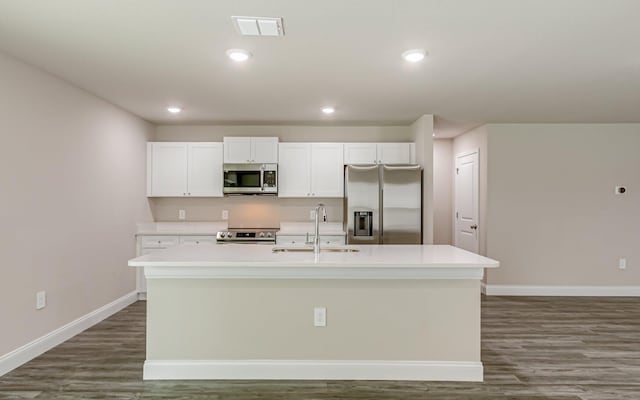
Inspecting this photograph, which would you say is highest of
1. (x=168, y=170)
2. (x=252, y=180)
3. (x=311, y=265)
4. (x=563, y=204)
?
(x=168, y=170)

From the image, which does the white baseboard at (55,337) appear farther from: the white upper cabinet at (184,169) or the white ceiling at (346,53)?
the white ceiling at (346,53)

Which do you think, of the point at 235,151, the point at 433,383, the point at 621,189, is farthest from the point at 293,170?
the point at 621,189

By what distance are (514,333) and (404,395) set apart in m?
1.88

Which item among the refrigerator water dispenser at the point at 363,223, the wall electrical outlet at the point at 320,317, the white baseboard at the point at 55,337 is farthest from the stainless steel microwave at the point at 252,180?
the wall electrical outlet at the point at 320,317

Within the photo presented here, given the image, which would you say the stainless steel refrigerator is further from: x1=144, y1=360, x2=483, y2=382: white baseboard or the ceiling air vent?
the ceiling air vent

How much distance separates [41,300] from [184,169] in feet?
8.21

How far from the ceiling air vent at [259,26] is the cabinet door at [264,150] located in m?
2.82

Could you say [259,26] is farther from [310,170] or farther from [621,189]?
[621,189]

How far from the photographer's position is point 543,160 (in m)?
5.62

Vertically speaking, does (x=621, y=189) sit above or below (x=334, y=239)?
above

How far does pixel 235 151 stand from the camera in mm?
5410

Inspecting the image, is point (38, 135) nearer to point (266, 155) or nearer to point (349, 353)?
point (266, 155)

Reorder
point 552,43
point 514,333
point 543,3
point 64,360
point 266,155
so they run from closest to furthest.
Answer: point 543,3 < point 552,43 < point 64,360 < point 514,333 < point 266,155

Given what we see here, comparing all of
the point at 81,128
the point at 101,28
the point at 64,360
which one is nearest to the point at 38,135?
the point at 81,128
